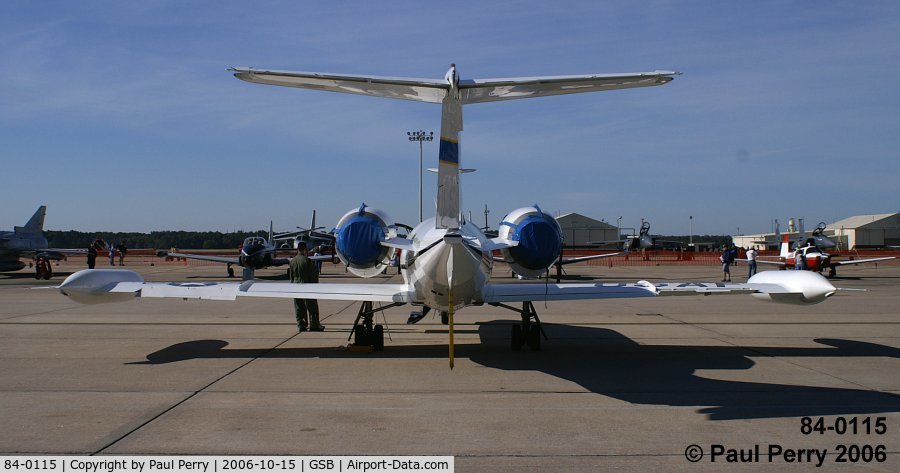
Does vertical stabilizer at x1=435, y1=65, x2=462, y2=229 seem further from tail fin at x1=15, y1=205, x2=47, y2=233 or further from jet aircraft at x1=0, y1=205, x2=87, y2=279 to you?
tail fin at x1=15, y1=205, x2=47, y2=233

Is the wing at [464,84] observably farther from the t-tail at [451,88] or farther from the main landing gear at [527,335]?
the main landing gear at [527,335]

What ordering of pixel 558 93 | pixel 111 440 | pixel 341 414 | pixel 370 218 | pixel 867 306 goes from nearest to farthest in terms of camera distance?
pixel 111 440, pixel 341 414, pixel 558 93, pixel 370 218, pixel 867 306

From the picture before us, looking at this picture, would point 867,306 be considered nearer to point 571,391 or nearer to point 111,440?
point 571,391

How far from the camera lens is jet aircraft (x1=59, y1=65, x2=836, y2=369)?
303 inches

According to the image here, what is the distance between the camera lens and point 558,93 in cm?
799

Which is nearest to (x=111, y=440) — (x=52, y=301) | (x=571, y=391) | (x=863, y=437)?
(x=571, y=391)

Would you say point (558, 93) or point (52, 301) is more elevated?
point (558, 93)

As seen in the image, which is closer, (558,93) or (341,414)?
(341,414)

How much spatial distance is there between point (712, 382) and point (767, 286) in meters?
2.61

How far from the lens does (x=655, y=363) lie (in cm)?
1001

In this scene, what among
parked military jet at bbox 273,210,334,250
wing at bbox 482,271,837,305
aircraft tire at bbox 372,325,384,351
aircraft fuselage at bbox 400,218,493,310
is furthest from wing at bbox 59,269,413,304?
parked military jet at bbox 273,210,334,250
